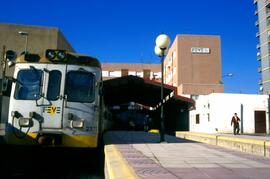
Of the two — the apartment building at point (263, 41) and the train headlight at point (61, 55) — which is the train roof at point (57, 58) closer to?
the train headlight at point (61, 55)

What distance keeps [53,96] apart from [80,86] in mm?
821

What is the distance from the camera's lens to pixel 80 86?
33.8 feet

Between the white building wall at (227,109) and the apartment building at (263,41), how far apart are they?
3600cm

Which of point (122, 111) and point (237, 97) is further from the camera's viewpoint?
point (122, 111)

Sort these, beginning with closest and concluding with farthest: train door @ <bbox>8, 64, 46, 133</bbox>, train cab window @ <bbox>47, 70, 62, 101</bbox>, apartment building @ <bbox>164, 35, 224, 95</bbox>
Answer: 1. train door @ <bbox>8, 64, 46, 133</bbox>
2. train cab window @ <bbox>47, 70, 62, 101</bbox>
3. apartment building @ <bbox>164, 35, 224, 95</bbox>

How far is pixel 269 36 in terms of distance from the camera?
66188 mm

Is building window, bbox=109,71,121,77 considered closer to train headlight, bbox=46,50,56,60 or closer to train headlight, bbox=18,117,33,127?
train headlight, bbox=46,50,56,60

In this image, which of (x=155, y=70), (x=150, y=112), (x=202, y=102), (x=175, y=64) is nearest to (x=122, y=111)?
(x=150, y=112)

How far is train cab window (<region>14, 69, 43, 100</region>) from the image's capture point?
391 inches

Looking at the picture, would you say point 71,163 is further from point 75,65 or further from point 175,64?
point 175,64

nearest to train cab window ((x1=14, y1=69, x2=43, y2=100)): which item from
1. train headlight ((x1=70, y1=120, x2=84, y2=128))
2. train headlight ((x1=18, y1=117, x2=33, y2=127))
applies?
train headlight ((x1=18, y1=117, x2=33, y2=127))

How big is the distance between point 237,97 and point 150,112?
18195mm

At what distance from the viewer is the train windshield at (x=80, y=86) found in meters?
10.1

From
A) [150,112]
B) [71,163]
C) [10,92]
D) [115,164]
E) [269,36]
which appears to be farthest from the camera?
[269,36]
